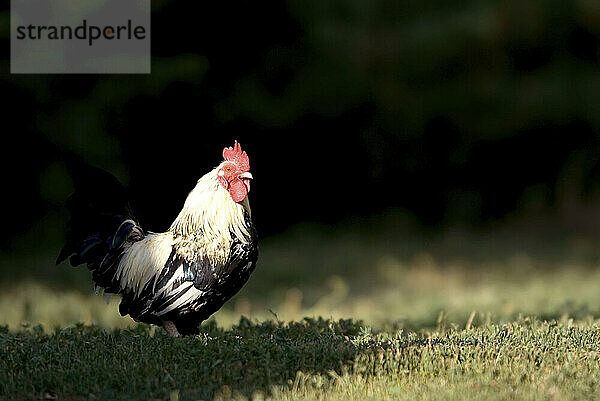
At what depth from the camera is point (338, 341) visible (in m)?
7.36

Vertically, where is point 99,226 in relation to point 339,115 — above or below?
below

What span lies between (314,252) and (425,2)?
479 centimetres

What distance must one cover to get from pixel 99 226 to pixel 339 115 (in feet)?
33.7

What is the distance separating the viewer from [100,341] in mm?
7523

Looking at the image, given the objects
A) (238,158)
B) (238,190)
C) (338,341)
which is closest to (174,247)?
(238,190)

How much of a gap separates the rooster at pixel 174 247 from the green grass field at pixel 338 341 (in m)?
0.30

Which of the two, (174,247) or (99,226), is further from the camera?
(99,226)

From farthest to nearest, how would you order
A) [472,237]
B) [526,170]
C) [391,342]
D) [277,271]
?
[526,170] < [472,237] < [277,271] < [391,342]

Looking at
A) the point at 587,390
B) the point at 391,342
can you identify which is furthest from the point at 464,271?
the point at 587,390

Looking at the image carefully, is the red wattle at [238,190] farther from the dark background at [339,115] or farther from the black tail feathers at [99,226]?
the dark background at [339,115]

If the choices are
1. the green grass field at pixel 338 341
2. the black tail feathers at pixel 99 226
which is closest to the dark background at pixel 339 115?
the green grass field at pixel 338 341

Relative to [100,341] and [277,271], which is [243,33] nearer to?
[277,271]

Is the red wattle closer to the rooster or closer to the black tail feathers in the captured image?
the rooster

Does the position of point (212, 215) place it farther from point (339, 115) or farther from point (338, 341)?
point (339, 115)
